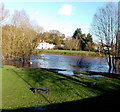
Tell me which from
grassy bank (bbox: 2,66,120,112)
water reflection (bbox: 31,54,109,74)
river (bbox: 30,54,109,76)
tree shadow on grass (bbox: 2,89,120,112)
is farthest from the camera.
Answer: water reflection (bbox: 31,54,109,74)

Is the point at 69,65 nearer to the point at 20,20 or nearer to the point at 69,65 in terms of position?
the point at 69,65

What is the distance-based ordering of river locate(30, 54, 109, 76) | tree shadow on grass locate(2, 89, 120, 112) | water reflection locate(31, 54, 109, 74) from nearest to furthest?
1. tree shadow on grass locate(2, 89, 120, 112)
2. river locate(30, 54, 109, 76)
3. water reflection locate(31, 54, 109, 74)

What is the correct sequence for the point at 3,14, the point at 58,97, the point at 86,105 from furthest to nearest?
the point at 3,14, the point at 58,97, the point at 86,105

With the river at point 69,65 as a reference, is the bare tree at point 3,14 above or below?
above

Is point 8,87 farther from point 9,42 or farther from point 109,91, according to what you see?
point 9,42

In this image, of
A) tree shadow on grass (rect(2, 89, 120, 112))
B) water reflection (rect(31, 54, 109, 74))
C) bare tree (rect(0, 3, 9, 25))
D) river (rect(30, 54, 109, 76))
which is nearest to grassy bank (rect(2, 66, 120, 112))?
tree shadow on grass (rect(2, 89, 120, 112))

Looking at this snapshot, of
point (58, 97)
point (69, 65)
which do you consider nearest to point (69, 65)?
point (69, 65)

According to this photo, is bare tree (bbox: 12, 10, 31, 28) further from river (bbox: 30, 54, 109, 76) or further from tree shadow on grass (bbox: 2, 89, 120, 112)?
tree shadow on grass (bbox: 2, 89, 120, 112)

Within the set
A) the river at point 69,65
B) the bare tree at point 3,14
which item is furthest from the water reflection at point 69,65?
the bare tree at point 3,14

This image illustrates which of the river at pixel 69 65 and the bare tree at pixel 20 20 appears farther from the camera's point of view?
the bare tree at pixel 20 20

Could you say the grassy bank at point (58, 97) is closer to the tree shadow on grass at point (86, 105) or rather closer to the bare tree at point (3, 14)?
the tree shadow on grass at point (86, 105)

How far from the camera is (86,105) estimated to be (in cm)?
846

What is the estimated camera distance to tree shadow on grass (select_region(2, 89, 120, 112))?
25.2 ft

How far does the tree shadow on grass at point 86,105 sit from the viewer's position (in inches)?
302
